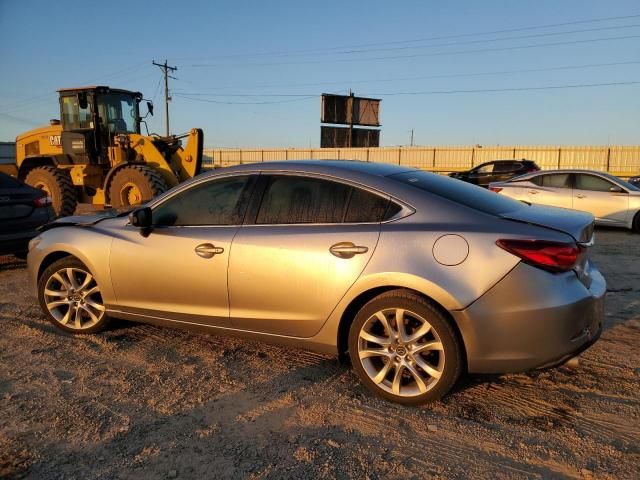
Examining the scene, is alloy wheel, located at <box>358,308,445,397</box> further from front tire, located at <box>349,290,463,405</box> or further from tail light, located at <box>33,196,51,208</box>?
tail light, located at <box>33,196,51,208</box>

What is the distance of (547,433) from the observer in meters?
2.79

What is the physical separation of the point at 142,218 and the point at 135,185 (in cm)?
706

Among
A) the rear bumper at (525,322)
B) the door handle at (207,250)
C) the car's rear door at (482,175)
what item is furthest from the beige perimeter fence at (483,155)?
the rear bumper at (525,322)

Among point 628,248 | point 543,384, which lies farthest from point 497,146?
point 543,384

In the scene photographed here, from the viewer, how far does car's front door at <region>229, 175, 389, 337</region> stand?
3217mm

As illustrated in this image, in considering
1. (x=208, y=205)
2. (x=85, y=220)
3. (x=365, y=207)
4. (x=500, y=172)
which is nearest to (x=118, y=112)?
(x=85, y=220)

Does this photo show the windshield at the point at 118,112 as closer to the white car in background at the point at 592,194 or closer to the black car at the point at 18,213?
the black car at the point at 18,213

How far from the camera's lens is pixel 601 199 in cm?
1041

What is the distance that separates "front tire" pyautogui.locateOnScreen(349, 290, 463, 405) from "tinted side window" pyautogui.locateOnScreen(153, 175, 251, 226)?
49.8 inches

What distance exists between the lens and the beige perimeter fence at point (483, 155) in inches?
1071

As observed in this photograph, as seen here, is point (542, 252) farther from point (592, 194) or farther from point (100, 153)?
point (100, 153)

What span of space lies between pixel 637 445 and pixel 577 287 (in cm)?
88

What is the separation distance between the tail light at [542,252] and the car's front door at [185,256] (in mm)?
1895

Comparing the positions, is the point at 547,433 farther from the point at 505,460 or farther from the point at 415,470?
the point at 415,470
